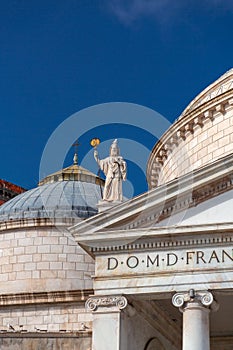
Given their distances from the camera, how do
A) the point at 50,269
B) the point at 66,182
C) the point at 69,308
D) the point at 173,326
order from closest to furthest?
the point at 173,326 < the point at 69,308 < the point at 50,269 < the point at 66,182

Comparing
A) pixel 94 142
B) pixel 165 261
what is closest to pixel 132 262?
pixel 165 261

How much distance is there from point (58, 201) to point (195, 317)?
15.0 metres

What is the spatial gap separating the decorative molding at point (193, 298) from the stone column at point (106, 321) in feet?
4.89

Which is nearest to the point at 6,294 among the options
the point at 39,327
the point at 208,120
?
the point at 39,327

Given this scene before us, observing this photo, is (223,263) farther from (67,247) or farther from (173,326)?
(67,247)

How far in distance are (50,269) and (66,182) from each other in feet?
20.2

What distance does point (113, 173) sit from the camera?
25.3 metres

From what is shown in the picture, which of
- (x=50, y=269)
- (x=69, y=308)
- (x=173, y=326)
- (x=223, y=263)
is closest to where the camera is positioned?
(x=223, y=263)

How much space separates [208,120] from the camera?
33.2 meters

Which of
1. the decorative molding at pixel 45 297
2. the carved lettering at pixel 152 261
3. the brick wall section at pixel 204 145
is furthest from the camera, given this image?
the brick wall section at pixel 204 145

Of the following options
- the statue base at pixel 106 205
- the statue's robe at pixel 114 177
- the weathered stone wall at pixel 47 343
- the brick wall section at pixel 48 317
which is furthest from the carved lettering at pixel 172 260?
the brick wall section at pixel 48 317

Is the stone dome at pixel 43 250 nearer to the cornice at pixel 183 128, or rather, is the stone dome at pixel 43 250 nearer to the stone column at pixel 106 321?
the cornice at pixel 183 128

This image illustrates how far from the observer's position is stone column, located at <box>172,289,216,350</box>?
22344 mm

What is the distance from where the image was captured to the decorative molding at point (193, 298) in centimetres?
2270
